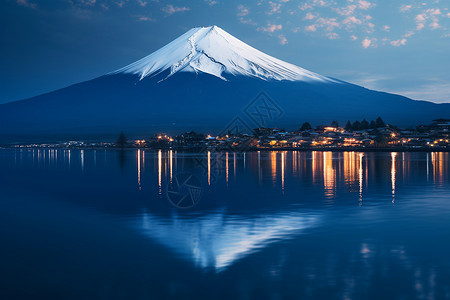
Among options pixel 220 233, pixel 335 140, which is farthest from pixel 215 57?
pixel 220 233

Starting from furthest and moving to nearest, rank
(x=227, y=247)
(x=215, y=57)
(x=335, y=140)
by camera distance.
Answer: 1. (x=215, y=57)
2. (x=335, y=140)
3. (x=227, y=247)

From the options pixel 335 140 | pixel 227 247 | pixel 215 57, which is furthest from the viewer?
pixel 215 57

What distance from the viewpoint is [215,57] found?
16812 centimetres

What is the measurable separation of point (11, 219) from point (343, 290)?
988cm

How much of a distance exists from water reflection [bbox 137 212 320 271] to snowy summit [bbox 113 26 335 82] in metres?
150

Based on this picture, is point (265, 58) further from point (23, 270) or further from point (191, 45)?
point (23, 270)

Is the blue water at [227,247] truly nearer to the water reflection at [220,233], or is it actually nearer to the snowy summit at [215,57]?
the water reflection at [220,233]

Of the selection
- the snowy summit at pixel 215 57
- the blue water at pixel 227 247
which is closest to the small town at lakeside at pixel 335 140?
the snowy summit at pixel 215 57

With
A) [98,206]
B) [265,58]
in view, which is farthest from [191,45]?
[98,206]

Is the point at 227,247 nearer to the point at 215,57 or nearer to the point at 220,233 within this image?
the point at 220,233

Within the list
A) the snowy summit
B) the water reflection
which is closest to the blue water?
the water reflection

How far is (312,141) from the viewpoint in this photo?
388 ft

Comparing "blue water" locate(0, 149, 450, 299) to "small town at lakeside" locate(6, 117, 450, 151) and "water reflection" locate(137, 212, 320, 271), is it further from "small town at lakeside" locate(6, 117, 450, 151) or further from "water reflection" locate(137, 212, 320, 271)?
"small town at lakeside" locate(6, 117, 450, 151)

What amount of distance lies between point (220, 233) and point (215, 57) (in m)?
162
